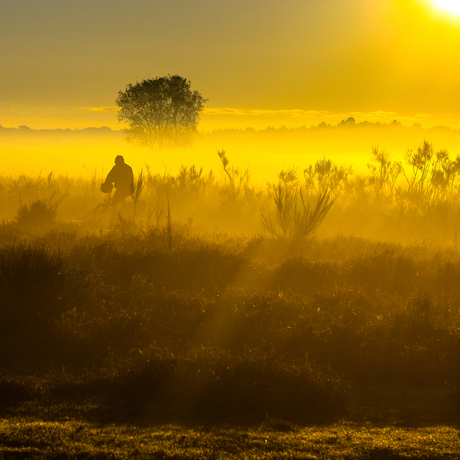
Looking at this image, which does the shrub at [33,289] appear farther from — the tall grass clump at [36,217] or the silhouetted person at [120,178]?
the silhouetted person at [120,178]

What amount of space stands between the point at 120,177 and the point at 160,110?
2834 centimetres

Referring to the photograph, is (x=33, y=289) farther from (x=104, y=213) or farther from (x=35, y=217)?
(x=104, y=213)

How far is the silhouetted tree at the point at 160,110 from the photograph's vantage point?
1583 inches

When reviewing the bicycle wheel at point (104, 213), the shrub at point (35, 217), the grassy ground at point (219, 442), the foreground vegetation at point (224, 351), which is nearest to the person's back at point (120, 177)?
the bicycle wheel at point (104, 213)

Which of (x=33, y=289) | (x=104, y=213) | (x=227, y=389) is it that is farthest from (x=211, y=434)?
(x=104, y=213)

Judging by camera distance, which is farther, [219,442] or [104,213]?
[104,213]

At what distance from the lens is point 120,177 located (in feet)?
43.0

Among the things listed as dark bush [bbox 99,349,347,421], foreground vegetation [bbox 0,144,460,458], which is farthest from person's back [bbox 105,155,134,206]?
dark bush [bbox 99,349,347,421]

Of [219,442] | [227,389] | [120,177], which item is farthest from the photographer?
[120,177]

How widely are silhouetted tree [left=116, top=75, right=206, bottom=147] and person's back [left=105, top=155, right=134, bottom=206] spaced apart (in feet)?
91.4

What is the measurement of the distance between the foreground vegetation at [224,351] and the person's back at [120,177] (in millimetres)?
3325

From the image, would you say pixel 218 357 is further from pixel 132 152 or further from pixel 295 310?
pixel 132 152

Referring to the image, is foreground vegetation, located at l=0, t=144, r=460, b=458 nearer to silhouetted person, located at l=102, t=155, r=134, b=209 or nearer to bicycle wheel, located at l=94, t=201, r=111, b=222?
silhouetted person, located at l=102, t=155, r=134, b=209

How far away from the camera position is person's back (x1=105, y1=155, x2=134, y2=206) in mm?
13023
